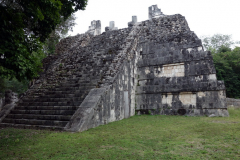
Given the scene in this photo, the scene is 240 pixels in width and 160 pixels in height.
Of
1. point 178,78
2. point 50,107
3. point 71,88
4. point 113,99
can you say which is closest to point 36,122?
point 50,107

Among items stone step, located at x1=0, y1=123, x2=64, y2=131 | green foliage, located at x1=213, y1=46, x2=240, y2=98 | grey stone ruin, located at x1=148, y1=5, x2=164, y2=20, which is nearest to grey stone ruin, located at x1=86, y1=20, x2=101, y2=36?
grey stone ruin, located at x1=148, y1=5, x2=164, y2=20

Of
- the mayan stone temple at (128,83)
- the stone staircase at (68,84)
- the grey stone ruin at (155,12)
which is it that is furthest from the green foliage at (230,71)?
the stone staircase at (68,84)

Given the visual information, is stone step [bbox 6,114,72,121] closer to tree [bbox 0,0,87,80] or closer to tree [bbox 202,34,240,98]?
tree [bbox 0,0,87,80]

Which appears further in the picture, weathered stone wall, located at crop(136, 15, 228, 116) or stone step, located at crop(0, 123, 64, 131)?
weathered stone wall, located at crop(136, 15, 228, 116)

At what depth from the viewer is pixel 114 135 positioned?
19.2 ft

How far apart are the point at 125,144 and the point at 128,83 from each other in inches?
225

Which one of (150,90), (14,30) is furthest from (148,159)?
(150,90)

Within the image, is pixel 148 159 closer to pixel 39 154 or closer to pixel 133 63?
pixel 39 154

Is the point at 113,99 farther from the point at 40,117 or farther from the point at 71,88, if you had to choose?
the point at 40,117

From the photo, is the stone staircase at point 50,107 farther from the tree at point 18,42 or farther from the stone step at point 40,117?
the tree at point 18,42

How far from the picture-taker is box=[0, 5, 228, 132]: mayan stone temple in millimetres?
7812

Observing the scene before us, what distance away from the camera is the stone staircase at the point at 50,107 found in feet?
24.1

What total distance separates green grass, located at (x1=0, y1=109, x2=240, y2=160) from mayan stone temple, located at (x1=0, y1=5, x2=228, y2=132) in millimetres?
1163

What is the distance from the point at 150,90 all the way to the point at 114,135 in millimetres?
5758
